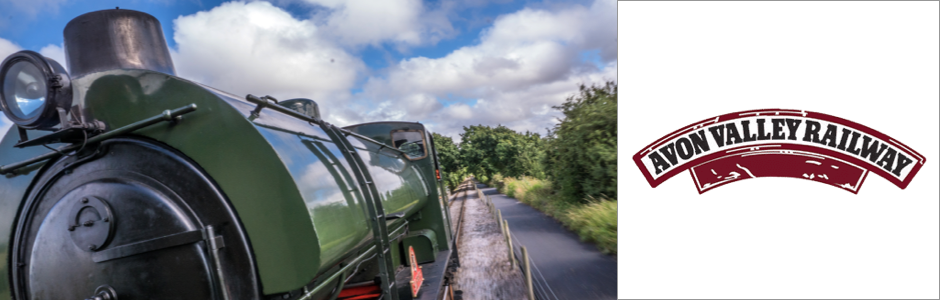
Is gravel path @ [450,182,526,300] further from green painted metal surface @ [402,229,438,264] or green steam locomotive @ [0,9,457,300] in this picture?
green steam locomotive @ [0,9,457,300]

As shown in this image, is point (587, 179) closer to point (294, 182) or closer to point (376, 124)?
point (376, 124)

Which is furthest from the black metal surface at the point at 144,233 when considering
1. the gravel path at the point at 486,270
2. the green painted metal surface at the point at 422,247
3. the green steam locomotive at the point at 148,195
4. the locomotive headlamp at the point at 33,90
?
the gravel path at the point at 486,270

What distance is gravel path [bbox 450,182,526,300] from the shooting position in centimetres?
729

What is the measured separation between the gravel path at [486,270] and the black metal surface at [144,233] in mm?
5428

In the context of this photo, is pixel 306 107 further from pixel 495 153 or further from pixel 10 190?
pixel 495 153

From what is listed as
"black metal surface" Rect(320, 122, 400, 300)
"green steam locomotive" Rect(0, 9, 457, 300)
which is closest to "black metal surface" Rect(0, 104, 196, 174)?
"green steam locomotive" Rect(0, 9, 457, 300)

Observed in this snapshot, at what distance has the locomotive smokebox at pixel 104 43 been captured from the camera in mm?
2475

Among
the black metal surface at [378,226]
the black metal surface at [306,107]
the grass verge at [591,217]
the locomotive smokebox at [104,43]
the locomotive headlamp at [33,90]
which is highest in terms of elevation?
the locomotive smokebox at [104,43]

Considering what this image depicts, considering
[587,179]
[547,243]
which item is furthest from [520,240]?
[587,179]

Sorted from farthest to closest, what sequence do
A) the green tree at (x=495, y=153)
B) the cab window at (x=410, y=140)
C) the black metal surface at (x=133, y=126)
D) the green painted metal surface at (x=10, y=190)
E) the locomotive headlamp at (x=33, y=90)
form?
the green tree at (x=495, y=153)
the cab window at (x=410, y=140)
the green painted metal surface at (x=10, y=190)
the black metal surface at (x=133, y=126)
the locomotive headlamp at (x=33, y=90)

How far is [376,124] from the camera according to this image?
6504 mm

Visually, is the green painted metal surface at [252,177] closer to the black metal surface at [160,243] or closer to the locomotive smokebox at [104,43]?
the black metal surface at [160,243]

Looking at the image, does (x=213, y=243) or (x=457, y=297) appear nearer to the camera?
(x=213, y=243)

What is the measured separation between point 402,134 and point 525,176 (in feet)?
75.3
